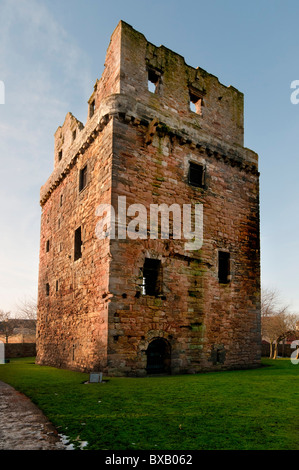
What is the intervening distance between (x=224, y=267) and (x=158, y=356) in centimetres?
439

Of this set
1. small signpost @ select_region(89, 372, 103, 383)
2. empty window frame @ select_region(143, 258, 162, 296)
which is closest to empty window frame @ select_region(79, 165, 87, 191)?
empty window frame @ select_region(143, 258, 162, 296)

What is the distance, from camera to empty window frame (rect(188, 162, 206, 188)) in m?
12.8

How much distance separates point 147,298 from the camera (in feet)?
34.3

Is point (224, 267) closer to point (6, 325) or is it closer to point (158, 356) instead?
point (158, 356)

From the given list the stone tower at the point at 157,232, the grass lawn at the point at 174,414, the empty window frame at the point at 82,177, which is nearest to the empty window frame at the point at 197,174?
the stone tower at the point at 157,232

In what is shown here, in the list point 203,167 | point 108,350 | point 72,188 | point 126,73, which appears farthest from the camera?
point 72,188

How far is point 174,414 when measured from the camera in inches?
196

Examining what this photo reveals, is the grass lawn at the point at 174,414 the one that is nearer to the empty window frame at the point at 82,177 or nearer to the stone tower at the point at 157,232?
the stone tower at the point at 157,232

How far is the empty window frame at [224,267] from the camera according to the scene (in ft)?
43.0

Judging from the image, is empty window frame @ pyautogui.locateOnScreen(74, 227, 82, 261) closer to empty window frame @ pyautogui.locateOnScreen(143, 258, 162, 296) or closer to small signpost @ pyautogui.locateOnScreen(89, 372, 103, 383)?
empty window frame @ pyautogui.locateOnScreen(143, 258, 162, 296)

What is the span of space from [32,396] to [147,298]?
4.57m

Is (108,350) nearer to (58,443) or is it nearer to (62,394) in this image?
(62,394)

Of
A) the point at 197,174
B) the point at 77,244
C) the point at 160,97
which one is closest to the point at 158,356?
the point at 77,244
